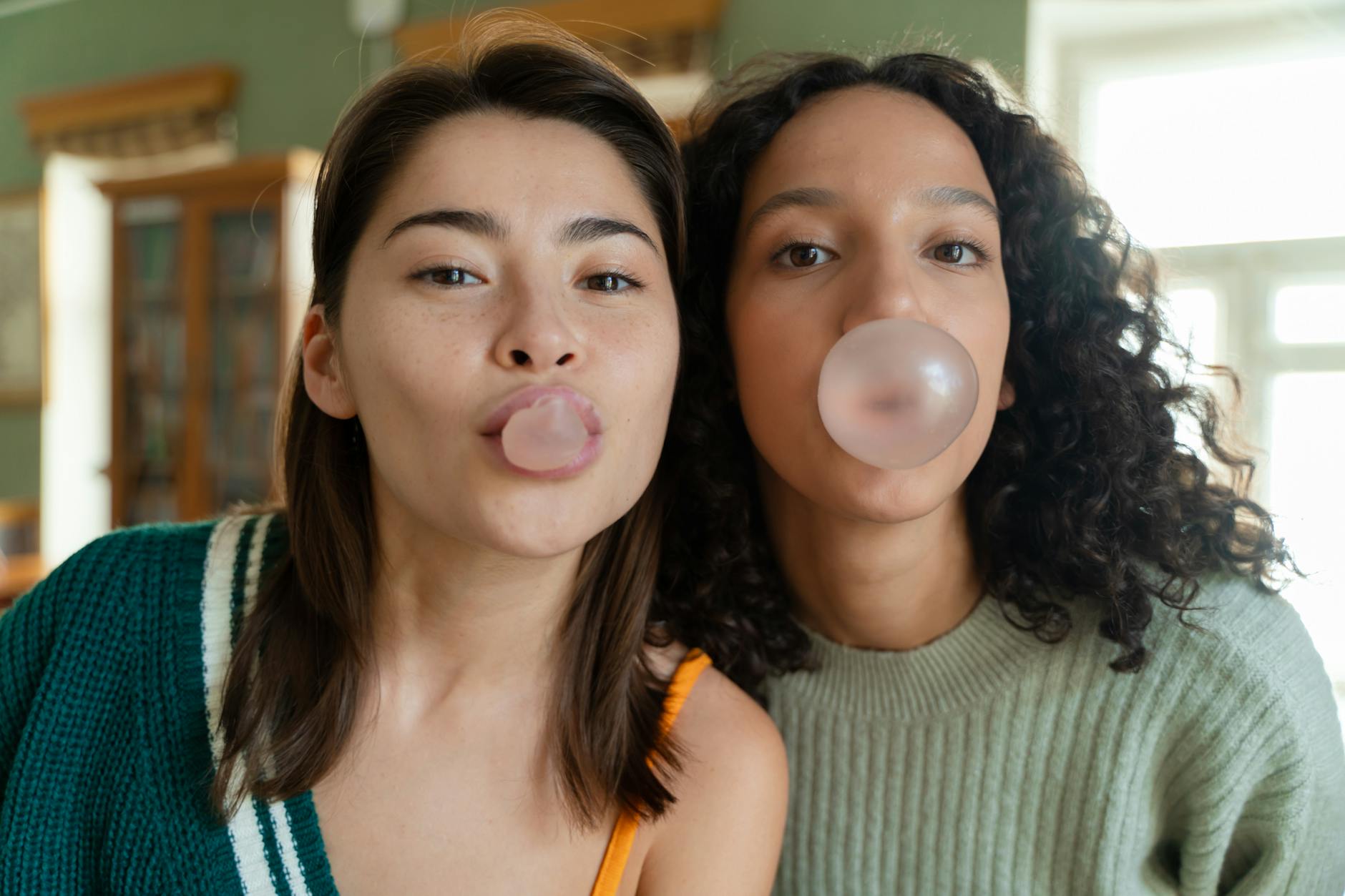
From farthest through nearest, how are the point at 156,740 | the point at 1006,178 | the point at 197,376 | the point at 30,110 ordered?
the point at 30,110 < the point at 197,376 < the point at 1006,178 < the point at 156,740

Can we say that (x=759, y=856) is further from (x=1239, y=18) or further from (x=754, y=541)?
(x=1239, y=18)

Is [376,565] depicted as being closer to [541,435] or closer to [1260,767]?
[541,435]

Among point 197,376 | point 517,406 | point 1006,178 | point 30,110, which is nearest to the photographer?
point 517,406

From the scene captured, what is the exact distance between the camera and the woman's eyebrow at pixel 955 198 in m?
1.01

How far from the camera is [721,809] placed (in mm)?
1034

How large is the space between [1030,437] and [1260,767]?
0.39 metres

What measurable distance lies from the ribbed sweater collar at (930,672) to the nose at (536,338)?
1.76ft

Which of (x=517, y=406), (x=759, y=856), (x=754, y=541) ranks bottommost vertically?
(x=759, y=856)

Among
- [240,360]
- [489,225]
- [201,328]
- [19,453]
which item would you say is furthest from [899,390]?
[19,453]

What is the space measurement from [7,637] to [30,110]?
469cm

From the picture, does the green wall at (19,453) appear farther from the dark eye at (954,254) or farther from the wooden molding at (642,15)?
the dark eye at (954,254)

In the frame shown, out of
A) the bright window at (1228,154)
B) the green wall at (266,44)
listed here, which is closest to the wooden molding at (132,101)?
the green wall at (266,44)

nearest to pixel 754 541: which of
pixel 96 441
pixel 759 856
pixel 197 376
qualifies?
pixel 759 856

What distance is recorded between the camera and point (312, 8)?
4.12 meters
